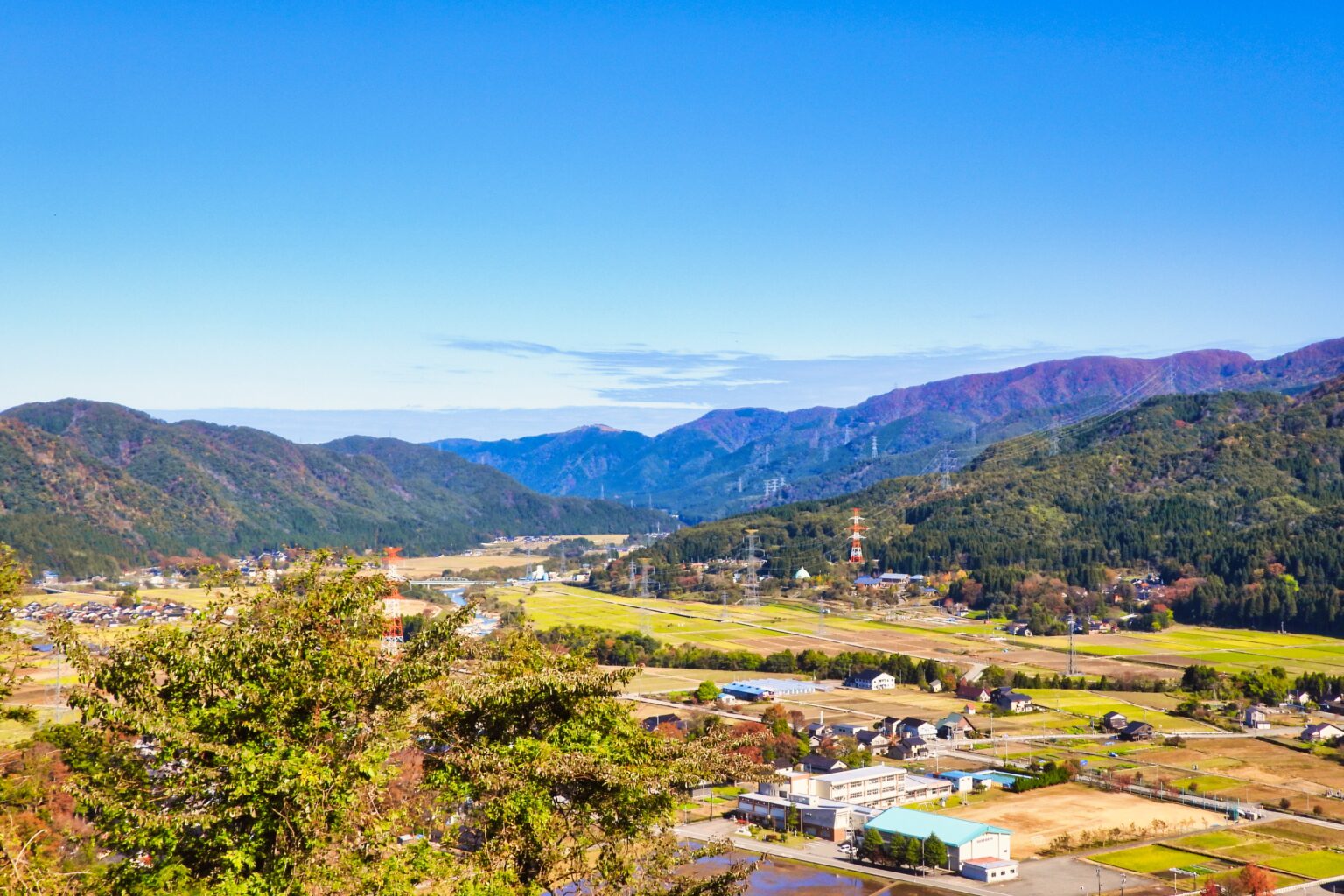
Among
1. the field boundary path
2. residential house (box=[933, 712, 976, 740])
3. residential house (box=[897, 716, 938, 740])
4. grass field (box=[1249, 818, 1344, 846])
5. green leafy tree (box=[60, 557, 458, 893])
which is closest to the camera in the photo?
green leafy tree (box=[60, 557, 458, 893])

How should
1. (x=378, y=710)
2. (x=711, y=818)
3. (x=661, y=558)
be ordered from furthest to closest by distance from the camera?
1. (x=661, y=558)
2. (x=711, y=818)
3. (x=378, y=710)

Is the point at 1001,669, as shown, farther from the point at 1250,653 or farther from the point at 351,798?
the point at 351,798

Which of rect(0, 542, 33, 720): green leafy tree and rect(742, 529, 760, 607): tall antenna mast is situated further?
rect(742, 529, 760, 607): tall antenna mast

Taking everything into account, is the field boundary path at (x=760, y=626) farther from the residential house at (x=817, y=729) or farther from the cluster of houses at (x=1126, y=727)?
the residential house at (x=817, y=729)

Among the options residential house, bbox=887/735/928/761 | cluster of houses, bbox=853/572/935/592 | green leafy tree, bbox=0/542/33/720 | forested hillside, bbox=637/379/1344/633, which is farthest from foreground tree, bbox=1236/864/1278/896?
cluster of houses, bbox=853/572/935/592

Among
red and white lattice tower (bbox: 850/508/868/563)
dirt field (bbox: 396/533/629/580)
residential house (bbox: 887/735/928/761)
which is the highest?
red and white lattice tower (bbox: 850/508/868/563)

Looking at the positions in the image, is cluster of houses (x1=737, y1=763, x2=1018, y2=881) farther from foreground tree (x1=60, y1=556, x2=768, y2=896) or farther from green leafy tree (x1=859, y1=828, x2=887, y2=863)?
foreground tree (x1=60, y1=556, x2=768, y2=896)

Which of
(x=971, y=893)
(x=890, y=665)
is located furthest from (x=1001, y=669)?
(x=971, y=893)
